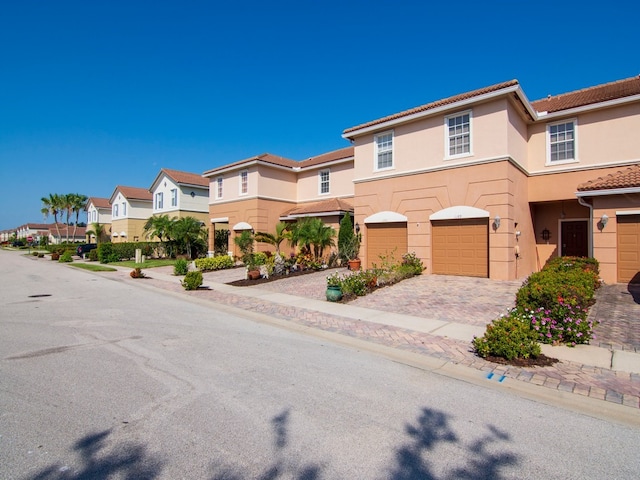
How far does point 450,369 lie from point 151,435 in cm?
439

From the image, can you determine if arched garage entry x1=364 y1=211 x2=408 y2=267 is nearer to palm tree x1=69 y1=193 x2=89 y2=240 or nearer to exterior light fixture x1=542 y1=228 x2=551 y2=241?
exterior light fixture x1=542 y1=228 x2=551 y2=241

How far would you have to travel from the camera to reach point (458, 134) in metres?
15.5

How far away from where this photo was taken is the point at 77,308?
1040 centimetres

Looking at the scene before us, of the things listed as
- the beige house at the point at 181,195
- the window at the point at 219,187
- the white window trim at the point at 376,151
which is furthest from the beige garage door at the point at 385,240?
the beige house at the point at 181,195

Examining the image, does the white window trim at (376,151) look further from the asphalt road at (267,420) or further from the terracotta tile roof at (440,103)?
the asphalt road at (267,420)

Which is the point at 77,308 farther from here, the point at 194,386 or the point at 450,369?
the point at 450,369

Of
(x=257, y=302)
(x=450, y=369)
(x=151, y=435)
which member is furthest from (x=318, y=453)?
(x=257, y=302)

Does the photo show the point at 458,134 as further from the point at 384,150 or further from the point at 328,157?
the point at 328,157

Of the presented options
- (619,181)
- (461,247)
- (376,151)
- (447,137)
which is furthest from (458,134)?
(619,181)

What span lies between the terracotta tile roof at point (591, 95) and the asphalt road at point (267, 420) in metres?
15.8

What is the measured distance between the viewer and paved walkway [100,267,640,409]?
17.5ft

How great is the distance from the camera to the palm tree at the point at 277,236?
72.5 feet

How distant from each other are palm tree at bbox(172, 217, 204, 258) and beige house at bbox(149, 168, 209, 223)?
4.55 metres

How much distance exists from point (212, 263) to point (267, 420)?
A: 60.9ft
